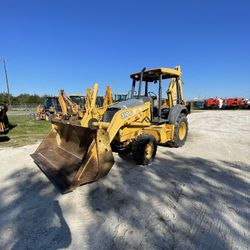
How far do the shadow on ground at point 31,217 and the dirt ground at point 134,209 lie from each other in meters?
0.01

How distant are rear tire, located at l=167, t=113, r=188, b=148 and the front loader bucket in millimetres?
3087

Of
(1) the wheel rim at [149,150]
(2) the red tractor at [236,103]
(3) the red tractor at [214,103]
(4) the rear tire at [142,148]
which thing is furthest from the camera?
(3) the red tractor at [214,103]

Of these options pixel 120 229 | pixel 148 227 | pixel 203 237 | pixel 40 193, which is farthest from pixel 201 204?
pixel 40 193

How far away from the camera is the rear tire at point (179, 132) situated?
642 cm

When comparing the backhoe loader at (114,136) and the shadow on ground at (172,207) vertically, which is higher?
the backhoe loader at (114,136)

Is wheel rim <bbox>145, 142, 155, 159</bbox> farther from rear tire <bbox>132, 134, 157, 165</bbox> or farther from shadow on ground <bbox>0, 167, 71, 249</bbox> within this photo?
shadow on ground <bbox>0, 167, 71, 249</bbox>

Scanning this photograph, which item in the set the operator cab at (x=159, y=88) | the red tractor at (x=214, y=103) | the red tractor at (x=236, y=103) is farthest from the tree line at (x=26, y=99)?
the operator cab at (x=159, y=88)

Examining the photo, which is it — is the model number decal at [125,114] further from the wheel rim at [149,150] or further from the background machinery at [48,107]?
the background machinery at [48,107]

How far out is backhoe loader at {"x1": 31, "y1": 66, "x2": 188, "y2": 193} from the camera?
12.1 feet

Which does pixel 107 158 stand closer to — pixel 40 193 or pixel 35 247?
pixel 40 193

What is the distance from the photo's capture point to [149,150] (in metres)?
5.06

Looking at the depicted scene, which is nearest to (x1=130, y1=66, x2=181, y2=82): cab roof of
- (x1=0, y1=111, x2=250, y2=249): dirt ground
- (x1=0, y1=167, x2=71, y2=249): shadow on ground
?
(x1=0, y1=111, x2=250, y2=249): dirt ground

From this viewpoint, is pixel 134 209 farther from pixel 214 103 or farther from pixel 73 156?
pixel 214 103

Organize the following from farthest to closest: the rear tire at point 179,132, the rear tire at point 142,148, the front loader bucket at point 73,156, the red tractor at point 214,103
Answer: the red tractor at point 214,103 → the rear tire at point 179,132 → the rear tire at point 142,148 → the front loader bucket at point 73,156
